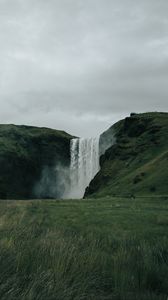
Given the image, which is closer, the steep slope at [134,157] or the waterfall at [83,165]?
the steep slope at [134,157]

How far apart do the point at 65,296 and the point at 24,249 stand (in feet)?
7.68

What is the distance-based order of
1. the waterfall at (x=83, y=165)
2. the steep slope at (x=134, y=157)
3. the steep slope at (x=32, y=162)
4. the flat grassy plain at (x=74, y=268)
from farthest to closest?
the steep slope at (x=32, y=162) < the waterfall at (x=83, y=165) < the steep slope at (x=134, y=157) < the flat grassy plain at (x=74, y=268)

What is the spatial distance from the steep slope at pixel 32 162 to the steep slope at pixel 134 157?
20208 mm

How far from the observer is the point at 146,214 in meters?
36.7

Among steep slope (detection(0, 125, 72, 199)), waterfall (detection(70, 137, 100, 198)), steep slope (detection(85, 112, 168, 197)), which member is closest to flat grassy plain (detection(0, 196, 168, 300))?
steep slope (detection(85, 112, 168, 197))

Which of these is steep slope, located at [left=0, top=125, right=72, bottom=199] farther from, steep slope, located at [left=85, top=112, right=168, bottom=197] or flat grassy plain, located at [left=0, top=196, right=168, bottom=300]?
flat grassy plain, located at [left=0, top=196, right=168, bottom=300]

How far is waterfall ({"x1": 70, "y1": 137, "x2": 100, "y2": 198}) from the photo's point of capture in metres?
142

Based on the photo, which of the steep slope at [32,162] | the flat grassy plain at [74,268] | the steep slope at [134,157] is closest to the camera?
the flat grassy plain at [74,268]

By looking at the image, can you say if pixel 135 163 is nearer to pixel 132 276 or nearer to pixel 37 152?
pixel 37 152

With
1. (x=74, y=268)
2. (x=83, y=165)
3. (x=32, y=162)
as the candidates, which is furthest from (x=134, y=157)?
(x=74, y=268)

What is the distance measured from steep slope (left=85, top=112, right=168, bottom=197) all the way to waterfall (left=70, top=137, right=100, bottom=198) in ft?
11.6

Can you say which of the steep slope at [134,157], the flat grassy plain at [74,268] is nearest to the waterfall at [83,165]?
the steep slope at [134,157]

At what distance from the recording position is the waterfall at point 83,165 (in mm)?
142500

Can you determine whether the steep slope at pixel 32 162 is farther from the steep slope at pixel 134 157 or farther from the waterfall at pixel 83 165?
the steep slope at pixel 134 157
